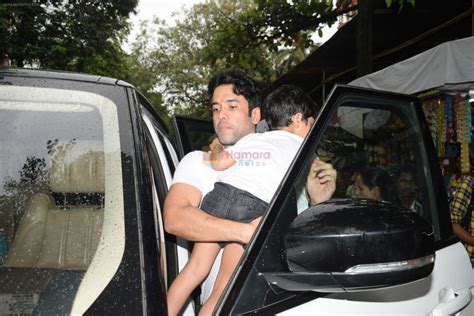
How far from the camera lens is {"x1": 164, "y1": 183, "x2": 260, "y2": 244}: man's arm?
1.43 m

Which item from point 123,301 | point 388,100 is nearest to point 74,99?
point 123,301

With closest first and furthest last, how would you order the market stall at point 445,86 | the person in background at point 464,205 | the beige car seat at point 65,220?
1. the beige car seat at point 65,220
2. the market stall at point 445,86
3. the person in background at point 464,205

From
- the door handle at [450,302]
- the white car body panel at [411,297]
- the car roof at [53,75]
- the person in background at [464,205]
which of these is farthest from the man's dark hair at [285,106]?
the person in background at [464,205]

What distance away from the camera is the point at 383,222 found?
118 centimetres

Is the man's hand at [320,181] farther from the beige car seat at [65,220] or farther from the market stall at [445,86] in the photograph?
the market stall at [445,86]

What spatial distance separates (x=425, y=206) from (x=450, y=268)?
25 cm

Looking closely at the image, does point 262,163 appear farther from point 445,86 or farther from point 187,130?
point 445,86

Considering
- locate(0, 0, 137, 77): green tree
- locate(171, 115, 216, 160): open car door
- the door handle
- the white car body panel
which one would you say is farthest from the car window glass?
locate(0, 0, 137, 77): green tree

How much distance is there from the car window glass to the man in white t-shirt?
1.03ft

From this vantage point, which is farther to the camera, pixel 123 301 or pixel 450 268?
pixel 450 268

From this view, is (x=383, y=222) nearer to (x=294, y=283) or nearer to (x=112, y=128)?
(x=294, y=283)

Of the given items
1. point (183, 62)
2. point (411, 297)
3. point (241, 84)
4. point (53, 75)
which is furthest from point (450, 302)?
point (183, 62)

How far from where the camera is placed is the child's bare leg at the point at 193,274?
62.3 inches

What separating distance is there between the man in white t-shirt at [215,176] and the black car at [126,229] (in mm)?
129
